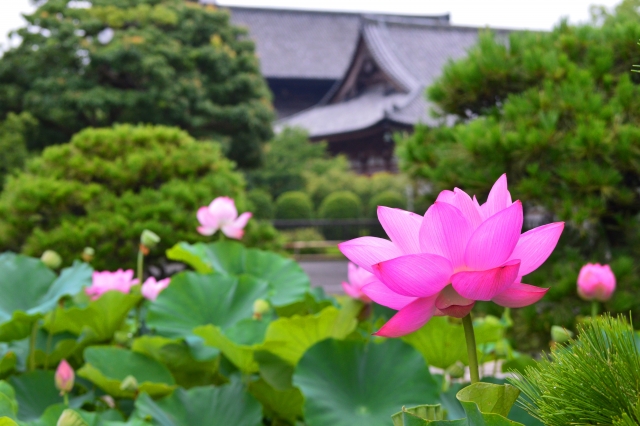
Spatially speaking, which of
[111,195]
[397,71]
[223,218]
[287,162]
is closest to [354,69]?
[397,71]

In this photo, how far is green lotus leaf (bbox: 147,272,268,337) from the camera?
112cm

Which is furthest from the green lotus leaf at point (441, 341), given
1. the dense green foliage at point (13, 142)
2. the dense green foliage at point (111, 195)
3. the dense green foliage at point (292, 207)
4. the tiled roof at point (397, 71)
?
the tiled roof at point (397, 71)

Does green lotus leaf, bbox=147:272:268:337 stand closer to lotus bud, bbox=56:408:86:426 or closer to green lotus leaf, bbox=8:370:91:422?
green lotus leaf, bbox=8:370:91:422

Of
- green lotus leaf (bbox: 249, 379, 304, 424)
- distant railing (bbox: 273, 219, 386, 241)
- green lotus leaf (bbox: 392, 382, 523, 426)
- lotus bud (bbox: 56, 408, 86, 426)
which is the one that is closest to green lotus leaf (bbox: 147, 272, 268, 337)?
green lotus leaf (bbox: 249, 379, 304, 424)

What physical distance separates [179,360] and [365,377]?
34 centimetres

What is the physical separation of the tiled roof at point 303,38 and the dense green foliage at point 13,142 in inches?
484

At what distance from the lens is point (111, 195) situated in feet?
10.5

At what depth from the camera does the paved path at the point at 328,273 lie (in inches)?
314

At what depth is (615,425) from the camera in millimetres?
358

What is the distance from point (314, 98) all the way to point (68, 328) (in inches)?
836

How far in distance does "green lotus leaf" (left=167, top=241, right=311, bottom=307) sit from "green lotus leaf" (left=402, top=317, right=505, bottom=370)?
1.14ft

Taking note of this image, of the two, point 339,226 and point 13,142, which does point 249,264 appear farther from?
point 339,226

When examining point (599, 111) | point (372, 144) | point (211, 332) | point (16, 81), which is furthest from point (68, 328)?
point (372, 144)

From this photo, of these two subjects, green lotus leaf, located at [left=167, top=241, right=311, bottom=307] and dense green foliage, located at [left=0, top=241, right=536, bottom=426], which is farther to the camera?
green lotus leaf, located at [left=167, top=241, right=311, bottom=307]
